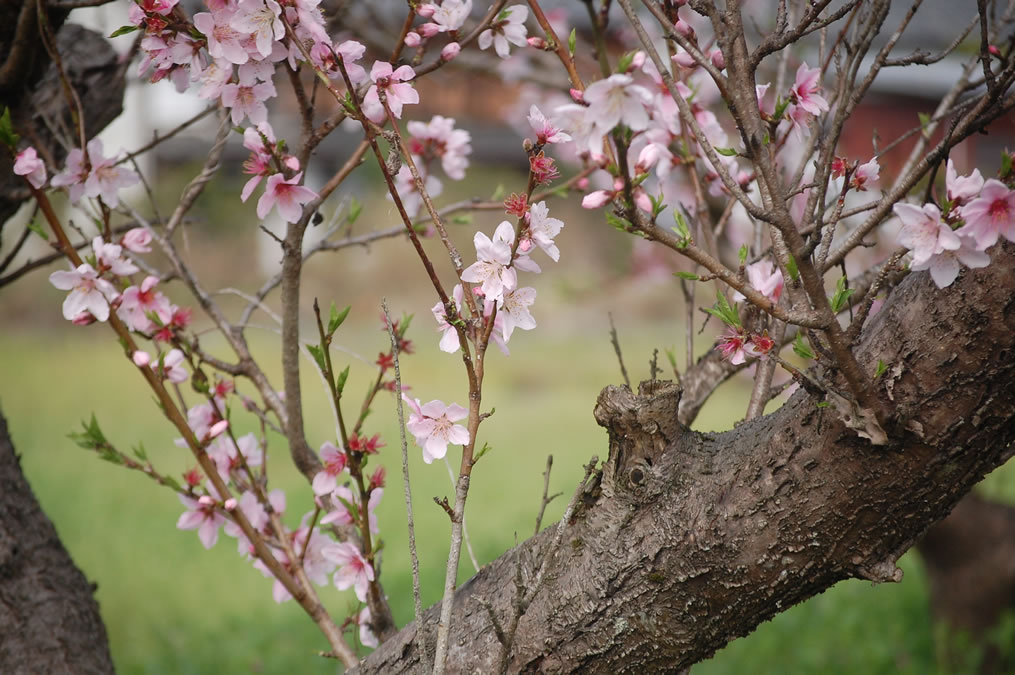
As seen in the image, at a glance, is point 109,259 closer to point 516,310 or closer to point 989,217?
point 516,310

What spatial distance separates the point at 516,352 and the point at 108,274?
7.28 metres

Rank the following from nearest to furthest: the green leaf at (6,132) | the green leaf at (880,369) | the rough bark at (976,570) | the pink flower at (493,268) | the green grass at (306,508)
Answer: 1. the green leaf at (880,369)
2. the pink flower at (493,268)
3. the green leaf at (6,132)
4. the rough bark at (976,570)
5. the green grass at (306,508)

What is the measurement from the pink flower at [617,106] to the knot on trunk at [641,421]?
0.45 metres

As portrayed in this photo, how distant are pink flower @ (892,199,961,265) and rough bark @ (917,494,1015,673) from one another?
2.78 metres

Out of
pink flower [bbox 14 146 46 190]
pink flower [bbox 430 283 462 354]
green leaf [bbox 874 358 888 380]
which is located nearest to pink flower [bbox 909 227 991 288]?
green leaf [bbox 874 358 888 380]

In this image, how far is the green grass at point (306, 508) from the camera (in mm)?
3764

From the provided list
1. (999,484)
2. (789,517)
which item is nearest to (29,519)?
(789,517)

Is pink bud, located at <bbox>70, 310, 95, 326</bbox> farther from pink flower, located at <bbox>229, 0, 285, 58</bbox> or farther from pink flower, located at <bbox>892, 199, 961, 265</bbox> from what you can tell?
pink flower, located at <bbox>892, 199, 961, 265</bbox>

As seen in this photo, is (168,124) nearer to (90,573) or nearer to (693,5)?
(90,573)

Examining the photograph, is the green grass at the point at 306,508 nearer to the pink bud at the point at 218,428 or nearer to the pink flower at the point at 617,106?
the pink bud at the point at 218,428

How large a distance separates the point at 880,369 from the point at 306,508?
4.81 metres

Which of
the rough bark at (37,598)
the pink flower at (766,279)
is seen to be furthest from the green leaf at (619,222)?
the rough bark at (37,598)

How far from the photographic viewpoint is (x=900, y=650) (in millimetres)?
3619

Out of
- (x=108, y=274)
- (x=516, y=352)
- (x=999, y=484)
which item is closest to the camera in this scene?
(x=108, y=274)
